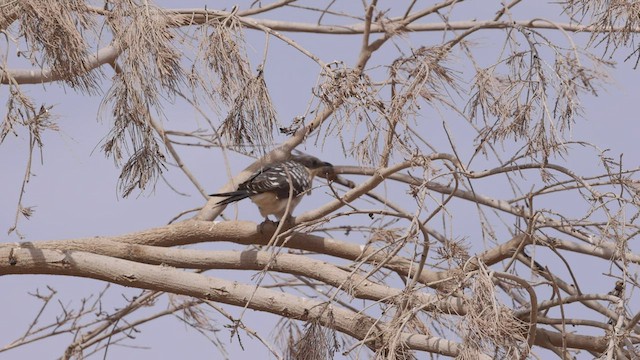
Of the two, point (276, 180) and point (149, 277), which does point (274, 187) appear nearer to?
point (276, 180)

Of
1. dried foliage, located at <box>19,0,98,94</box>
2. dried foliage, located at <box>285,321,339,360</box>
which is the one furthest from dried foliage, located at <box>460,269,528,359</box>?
dried foliage, located at <box>19,0,98,94</box>

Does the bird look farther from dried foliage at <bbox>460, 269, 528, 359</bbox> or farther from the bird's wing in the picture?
dried foliage at <bbox>460, 269, 528, 359</bbox>

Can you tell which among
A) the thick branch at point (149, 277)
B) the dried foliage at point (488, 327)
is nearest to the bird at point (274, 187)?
the thick branch at point (149, 277)

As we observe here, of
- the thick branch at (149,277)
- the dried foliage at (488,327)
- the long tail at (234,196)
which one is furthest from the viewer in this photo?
the long tail at (234,196)

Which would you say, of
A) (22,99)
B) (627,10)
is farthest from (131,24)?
(627,10)

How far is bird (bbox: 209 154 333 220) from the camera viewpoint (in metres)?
5.18

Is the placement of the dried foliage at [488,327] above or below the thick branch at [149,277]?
below

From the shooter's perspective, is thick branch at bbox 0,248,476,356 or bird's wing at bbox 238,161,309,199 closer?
thick branch at bbox 0,248,476,356

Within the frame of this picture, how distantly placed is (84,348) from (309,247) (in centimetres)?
136

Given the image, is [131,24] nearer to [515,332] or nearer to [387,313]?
[387,313]

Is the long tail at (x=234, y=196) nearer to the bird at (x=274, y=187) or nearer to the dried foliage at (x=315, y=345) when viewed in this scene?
the bird at (x=274, y=187)

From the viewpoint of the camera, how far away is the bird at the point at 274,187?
17.0 feet

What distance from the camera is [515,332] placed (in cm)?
346

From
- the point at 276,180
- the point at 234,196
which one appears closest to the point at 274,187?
the point at 276,180
